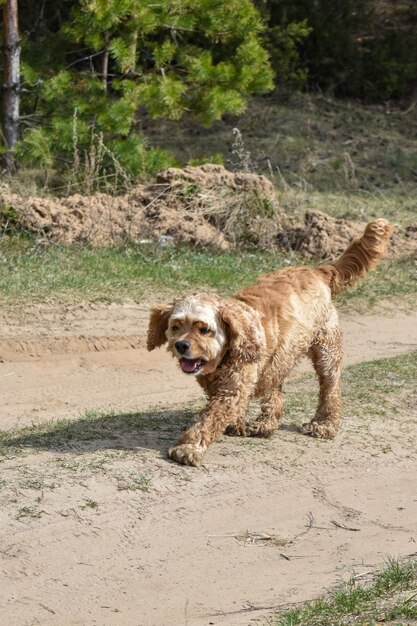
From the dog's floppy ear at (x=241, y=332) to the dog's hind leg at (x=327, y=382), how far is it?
963 mm

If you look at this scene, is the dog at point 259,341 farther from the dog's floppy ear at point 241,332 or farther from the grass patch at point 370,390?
the grass patch at point 370,390

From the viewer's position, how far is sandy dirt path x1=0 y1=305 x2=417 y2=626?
602 cm

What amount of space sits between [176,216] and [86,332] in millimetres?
3595

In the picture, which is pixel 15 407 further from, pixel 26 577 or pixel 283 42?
pixel 283 42

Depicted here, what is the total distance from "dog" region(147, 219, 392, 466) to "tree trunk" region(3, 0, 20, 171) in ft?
26.6

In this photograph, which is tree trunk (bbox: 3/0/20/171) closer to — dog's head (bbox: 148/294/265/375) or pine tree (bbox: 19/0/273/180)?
pine tree (bbox: 19/0/273/180)

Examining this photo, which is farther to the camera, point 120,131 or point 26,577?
point 120,131

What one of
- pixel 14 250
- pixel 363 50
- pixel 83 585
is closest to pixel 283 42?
pixel 363 50

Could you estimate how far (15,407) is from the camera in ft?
33.4

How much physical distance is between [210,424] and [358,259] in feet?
6.39

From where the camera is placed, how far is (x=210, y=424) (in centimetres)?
735

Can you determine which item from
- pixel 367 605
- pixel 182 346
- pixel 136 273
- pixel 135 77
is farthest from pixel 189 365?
pixel 135 77

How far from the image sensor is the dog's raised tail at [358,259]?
28.0 ft

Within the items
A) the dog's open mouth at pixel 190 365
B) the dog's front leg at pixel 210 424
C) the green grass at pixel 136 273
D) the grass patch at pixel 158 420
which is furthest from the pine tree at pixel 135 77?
the dog's open mouth at pixel 190 365
